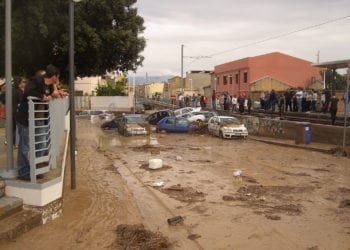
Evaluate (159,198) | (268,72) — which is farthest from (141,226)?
(268,72)

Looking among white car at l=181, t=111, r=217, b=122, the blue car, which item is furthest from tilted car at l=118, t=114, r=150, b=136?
white car at l=181, t=111, r=217, b=122

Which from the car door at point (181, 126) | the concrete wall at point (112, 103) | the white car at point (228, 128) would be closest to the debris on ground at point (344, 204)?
the white car at point (228, 128)

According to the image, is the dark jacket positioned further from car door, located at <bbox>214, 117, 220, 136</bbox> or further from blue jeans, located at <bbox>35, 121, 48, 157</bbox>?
car door, located at <bbox>214, 117, 220, 136</bbox>

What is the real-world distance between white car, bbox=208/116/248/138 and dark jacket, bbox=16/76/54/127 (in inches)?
930

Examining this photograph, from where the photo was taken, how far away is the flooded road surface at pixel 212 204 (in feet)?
25.1

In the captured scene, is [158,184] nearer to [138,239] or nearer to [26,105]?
[138,239]

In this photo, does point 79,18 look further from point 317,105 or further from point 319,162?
point 317,105

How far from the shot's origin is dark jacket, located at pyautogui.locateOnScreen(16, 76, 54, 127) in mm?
7586

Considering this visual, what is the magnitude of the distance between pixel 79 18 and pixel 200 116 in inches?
764

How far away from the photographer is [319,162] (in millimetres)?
19297

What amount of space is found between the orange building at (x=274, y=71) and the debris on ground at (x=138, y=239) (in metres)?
51.1

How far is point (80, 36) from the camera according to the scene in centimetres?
1964

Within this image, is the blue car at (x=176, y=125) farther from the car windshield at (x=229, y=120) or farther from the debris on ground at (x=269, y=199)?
the debris on ground at (x=269, y=199)

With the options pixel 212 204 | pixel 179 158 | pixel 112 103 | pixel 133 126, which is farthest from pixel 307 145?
pixel 112 103
